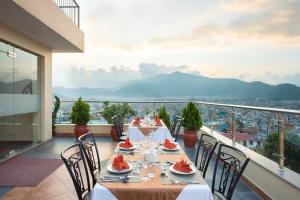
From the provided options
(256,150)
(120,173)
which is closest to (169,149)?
(120,173)

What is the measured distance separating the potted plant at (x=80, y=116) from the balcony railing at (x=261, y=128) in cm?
380

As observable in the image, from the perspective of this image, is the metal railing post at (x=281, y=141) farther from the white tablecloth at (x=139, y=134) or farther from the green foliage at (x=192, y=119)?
the green foliage at (x=192, y=119)

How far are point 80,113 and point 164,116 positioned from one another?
2.77m

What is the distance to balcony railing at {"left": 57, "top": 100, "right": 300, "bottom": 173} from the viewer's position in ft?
10.6

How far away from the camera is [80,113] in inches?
317

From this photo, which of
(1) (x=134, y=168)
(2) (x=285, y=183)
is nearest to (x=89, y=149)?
(1) (x=134, y=168)

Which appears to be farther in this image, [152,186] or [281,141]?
[281,141]

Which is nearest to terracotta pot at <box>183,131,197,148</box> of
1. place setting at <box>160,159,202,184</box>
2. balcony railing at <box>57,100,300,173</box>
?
balcony railing at <box>57,100,300,173</box>

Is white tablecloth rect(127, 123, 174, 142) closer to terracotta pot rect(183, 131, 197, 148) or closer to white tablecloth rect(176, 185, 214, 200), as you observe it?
terracotta pot rect(183, 131, 197, 148)

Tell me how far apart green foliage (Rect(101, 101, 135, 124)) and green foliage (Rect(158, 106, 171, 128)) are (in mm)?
1127

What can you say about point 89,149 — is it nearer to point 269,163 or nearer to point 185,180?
point 185,180

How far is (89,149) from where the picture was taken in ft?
9.73

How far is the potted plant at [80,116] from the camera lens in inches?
315

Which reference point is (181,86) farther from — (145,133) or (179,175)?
(179,175)
